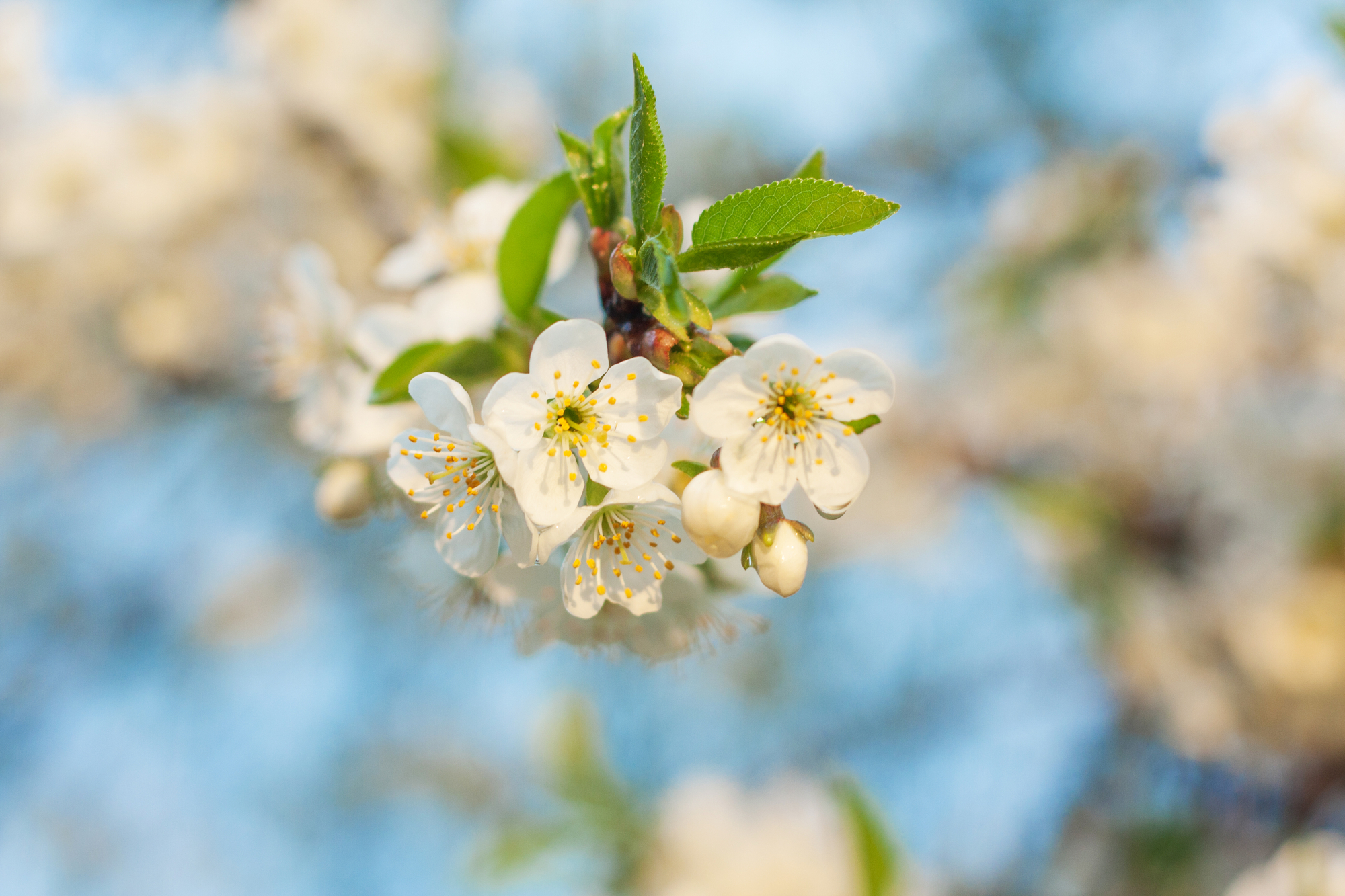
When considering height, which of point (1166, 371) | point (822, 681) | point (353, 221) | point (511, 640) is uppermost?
point (353, 221)

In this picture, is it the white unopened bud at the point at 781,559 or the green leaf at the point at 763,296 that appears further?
the green leaf at the point at 763,296

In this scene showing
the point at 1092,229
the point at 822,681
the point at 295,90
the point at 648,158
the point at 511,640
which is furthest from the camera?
the point at 822,681

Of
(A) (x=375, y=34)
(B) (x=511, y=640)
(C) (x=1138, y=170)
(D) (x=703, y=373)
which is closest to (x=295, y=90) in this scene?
(A) (x=375, y=34)

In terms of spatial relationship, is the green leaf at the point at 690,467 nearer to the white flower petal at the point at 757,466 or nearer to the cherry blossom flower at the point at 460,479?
the white flower petal at the point at 757,466

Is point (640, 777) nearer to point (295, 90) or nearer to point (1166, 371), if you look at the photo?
point (1166, 371)

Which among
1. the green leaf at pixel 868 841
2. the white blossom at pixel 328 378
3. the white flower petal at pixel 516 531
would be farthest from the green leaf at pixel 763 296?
the green leaf at pixel 868 841

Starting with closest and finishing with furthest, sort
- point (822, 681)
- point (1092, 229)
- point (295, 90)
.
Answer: point (295, 90) → point (1092, 229) → point (822, 681)
